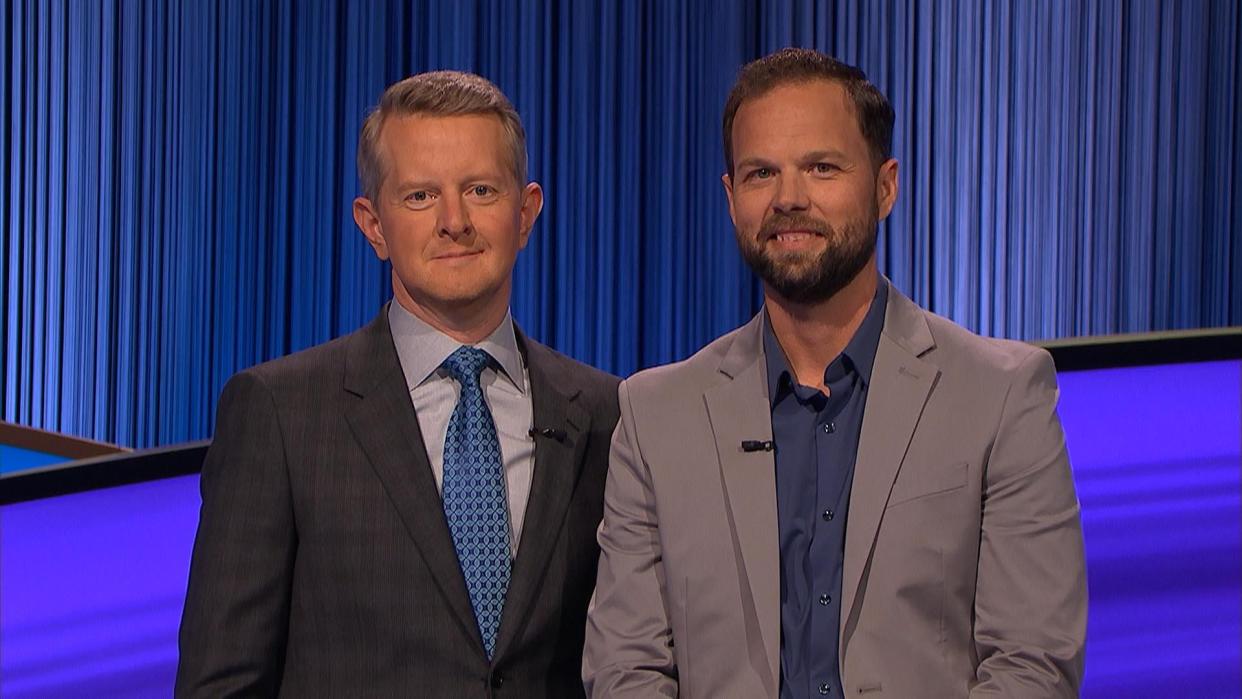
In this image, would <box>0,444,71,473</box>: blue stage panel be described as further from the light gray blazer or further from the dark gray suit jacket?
the light gray blazer

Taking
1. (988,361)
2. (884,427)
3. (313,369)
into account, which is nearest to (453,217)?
(313,369)

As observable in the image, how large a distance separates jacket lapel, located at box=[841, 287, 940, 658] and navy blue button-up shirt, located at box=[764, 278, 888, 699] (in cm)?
2

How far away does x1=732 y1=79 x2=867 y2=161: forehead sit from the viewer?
2.10 metres

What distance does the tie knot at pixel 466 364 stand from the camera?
2150 mm

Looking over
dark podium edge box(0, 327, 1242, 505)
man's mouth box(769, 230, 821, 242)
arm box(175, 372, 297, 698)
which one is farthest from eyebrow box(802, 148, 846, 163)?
dark podium edge box(0, 327, 1242, 505)

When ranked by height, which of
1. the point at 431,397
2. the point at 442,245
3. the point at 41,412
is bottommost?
the point at 41,412

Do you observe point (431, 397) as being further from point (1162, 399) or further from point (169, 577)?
point (1162, 399)

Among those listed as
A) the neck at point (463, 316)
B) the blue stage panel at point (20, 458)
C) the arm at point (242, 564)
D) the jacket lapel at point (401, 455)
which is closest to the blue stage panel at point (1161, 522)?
the neck at point (463, 316)

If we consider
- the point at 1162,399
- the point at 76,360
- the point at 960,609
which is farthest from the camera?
the point at 76,360

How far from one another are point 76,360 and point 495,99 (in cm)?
312

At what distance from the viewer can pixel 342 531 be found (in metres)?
2.07

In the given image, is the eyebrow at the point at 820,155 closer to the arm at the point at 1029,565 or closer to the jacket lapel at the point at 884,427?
the jacket lapel at the point at 884,427

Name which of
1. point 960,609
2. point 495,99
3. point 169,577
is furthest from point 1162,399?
point 169,577

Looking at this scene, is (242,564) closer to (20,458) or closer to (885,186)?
(885,186)
